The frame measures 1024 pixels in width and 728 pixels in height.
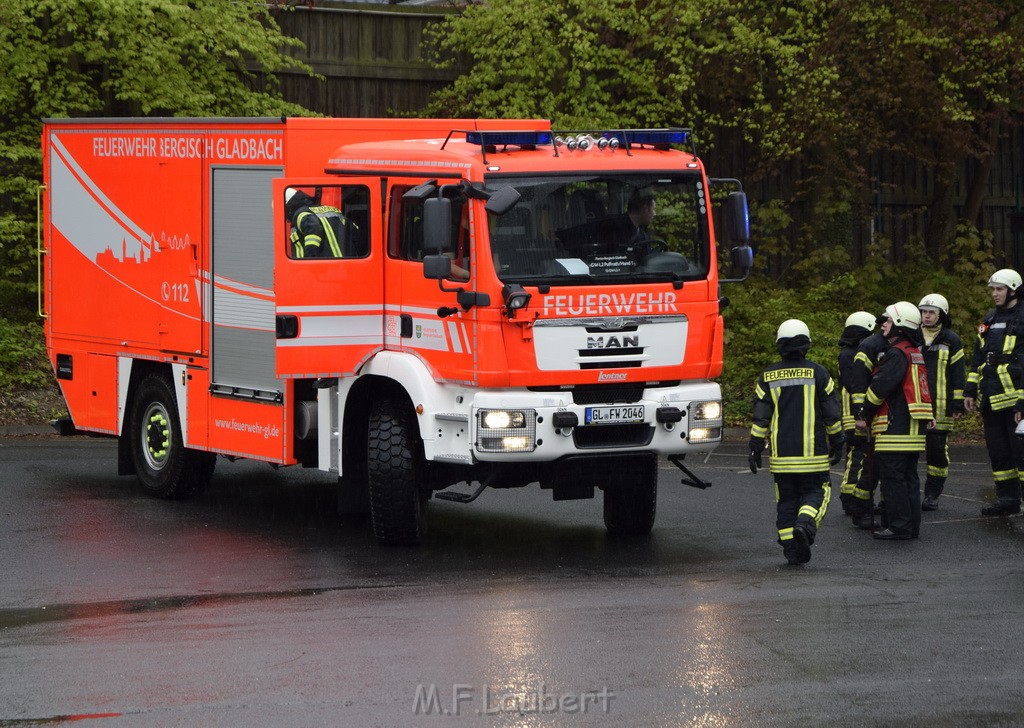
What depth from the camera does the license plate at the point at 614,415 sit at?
10.4m

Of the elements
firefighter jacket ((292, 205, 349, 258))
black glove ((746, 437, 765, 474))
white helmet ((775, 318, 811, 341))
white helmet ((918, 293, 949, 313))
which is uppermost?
firefighter jacket ((292, 205, 349, 258))

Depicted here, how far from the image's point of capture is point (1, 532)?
11.5 m

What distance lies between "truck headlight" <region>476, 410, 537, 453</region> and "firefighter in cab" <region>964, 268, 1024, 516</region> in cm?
420

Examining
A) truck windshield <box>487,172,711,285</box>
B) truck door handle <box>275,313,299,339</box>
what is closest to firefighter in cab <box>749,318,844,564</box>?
truck windshield <box>487,172,711,285</box>

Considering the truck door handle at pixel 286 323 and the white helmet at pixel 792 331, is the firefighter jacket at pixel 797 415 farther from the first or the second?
the truck door handle at pixel 286 323

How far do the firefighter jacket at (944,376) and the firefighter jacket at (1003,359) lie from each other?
0.81ft

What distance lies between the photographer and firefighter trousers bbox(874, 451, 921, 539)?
1149 centimetres

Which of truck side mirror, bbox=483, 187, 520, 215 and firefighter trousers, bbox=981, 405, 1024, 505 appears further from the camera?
firefighter trousers, bbox=981, 405, 1024, 505

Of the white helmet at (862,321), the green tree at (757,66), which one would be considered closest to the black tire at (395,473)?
the white helmet at (862,321)

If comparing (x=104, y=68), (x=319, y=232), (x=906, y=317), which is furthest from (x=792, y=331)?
(x=104, y=68)

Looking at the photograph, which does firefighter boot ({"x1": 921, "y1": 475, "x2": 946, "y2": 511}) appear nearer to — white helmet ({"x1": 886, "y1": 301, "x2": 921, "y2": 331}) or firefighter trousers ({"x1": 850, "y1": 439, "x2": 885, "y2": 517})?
firefighter trousers ({"x1": 850, "y1": 439, "x2": 885, "y2": 517})

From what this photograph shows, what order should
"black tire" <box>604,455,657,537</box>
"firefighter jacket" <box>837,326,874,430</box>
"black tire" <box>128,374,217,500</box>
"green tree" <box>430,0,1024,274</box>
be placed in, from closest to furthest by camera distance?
1. "black tire" <box>604,455,657,537</box>
2. "firefighter jacket" <box>837,326,874,430</box>
3. "black tire" <box>128,374,217,500</box>
4. "green tree" <box>430,0,1024,274</box>

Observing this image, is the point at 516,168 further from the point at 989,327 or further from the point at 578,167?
the point at 989,327

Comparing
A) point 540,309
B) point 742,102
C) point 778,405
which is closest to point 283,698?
point 540,309
